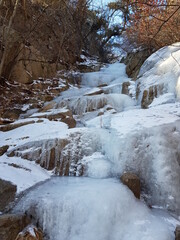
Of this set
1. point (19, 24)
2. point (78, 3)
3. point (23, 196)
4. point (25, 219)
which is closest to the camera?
point (25, 219)

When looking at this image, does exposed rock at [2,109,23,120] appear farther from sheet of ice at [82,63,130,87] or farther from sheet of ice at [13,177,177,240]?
sheet of ice at [82,63,130,87]

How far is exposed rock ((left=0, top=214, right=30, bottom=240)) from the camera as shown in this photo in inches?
85.8

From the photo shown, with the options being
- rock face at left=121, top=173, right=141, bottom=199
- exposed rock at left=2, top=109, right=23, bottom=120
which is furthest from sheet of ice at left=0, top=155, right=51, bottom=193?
exposed rock at left=2, top=109, right=23, bottom=120

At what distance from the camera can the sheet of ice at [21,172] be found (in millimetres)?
2986

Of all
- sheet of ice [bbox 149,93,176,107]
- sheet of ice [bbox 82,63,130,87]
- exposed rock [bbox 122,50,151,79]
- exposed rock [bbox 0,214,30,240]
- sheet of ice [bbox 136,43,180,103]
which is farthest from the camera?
sheet of ice [bbox 82,63,130,87]

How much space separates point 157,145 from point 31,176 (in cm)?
209

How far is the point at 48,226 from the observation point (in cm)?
239

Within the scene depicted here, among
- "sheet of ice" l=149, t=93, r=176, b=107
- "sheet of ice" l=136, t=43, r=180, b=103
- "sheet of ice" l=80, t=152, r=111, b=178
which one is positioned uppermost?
"sheet of ice" l=136, t=43, r=180, b=103

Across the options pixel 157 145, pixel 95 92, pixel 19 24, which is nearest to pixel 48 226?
pixel 157 145

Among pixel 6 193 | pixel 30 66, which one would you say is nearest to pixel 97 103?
pixel 30 66

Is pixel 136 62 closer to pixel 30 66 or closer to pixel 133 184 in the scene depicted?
pixel 30 66

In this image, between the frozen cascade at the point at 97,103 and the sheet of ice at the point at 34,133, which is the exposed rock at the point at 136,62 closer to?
the frozen cascade at the point at 97,103

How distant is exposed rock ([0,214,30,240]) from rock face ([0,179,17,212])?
397mm

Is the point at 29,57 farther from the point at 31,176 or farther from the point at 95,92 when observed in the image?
the point at 31,176
